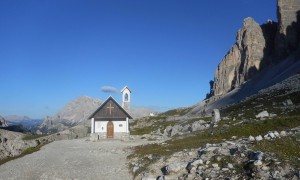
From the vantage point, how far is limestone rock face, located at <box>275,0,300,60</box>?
123875 mm

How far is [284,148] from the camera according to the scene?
67.7 feet

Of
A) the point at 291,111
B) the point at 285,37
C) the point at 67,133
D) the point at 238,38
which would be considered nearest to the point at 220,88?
the point at 238,38

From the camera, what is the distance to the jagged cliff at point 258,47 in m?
126

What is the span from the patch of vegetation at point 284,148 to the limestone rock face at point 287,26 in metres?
111

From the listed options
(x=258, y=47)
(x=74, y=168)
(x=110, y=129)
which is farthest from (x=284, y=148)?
(x=258, y=47)

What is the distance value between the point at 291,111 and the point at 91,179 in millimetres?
32014

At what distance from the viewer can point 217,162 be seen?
2036 centimetres

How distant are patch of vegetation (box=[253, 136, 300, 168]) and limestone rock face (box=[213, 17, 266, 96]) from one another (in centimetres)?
11682

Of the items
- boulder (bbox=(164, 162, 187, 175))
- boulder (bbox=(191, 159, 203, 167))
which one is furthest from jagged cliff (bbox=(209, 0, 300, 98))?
boulder (bbox=(164, 162, 187, 175))

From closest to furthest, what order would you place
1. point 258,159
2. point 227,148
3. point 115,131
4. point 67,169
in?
point 258,159, point 227,148, point 67,169, point 115,131

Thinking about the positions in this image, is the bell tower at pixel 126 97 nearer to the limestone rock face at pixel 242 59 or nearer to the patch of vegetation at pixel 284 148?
the patch of vegetation at pixel 284 148

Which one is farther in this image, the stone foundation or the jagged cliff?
the jagged cliff

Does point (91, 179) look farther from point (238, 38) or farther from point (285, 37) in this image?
point (238, 38)

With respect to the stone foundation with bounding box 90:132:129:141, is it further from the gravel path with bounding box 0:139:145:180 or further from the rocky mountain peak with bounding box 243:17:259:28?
the rocky mountain peak with bounding box 243:17:259:28
